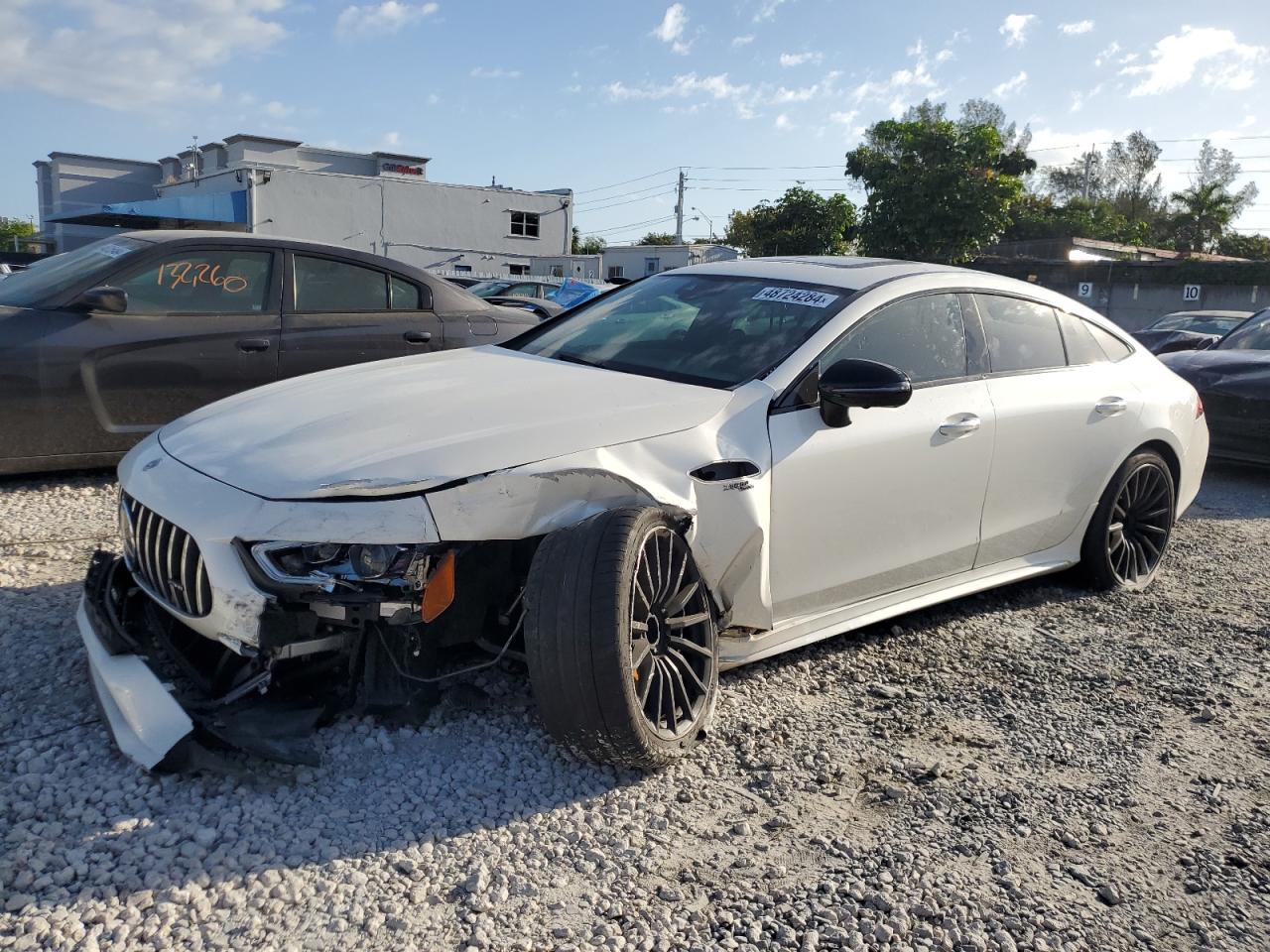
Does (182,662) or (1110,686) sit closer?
(182,662)

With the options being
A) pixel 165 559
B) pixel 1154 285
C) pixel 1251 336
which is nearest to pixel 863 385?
pixel 165 559

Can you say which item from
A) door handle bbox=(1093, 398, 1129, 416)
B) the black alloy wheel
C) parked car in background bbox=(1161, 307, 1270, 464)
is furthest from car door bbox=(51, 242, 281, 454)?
parked car in background bbox=(1161, 307, 1270, 464)

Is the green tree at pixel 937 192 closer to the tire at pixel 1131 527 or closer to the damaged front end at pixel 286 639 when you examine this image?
the tire at pixel 1131 527

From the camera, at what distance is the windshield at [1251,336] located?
28.3ft

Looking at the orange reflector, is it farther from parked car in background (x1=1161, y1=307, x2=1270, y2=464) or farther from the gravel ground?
parked car in background (x1=1161, y1=307, x2=1270, y2=464)

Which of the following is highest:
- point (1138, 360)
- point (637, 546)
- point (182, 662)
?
point (1138, 360)

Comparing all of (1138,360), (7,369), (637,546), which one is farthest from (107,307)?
(1138,360)

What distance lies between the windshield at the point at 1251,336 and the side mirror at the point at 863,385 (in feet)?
21.9

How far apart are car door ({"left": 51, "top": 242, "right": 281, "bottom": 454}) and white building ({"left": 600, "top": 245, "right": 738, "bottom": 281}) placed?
36.4 m

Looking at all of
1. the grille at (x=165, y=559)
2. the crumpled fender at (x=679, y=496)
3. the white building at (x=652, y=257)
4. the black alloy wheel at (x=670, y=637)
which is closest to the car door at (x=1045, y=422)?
the crumpled fender at (x=679, y=496)

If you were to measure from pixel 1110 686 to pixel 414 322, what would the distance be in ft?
14.9

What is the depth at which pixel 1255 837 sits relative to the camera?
2861 mm

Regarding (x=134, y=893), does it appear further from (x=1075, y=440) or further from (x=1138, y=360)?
(x=1138, y=360)

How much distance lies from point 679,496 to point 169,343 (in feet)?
12.3
